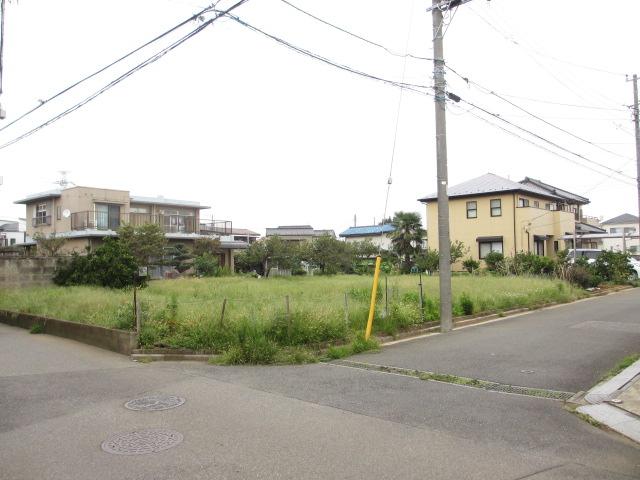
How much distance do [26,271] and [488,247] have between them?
89.1ft

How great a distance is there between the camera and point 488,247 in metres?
33.8

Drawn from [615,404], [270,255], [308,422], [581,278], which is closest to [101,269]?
[270,255]

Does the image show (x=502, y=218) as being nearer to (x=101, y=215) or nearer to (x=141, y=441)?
(x=101, y=215)

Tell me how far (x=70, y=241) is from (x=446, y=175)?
24650mm

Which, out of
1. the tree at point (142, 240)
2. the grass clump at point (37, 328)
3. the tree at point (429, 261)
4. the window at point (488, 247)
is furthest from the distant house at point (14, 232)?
the window at point (488, 247)

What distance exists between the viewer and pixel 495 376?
7.21 meters

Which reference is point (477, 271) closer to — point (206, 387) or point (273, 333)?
point (273, 333)

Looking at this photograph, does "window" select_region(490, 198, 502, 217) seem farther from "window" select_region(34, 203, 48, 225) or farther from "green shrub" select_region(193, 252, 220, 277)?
"window" select_region(34, 203, 48, 225)

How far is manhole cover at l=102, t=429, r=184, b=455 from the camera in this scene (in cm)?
436

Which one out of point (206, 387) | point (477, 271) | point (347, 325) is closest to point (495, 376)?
point (347, 325)

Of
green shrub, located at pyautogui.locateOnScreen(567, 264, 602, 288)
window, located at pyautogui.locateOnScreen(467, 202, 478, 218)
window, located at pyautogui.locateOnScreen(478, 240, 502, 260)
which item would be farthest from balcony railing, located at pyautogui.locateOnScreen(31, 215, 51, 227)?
green shrub, located at pyautogui.locateOnScreen(567, 264, 602, 288)

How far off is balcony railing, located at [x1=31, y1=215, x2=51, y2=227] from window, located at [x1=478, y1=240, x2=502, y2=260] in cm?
2796

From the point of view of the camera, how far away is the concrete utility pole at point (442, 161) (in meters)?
11.6

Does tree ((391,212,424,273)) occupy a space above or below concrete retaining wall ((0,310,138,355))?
above
